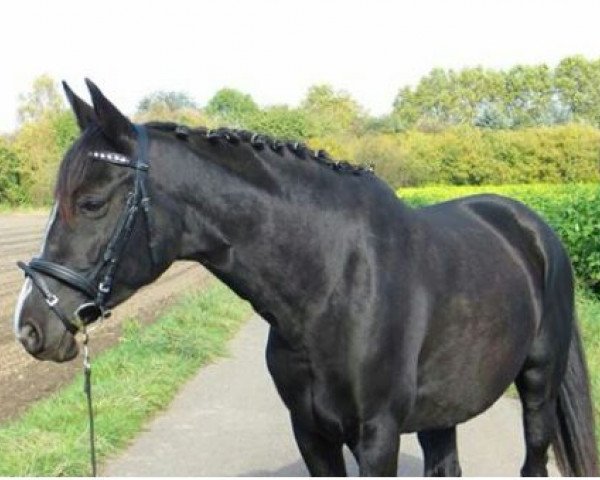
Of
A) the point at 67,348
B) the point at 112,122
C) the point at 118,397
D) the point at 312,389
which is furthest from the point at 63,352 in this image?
the point at 118,397

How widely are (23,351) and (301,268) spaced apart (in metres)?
8.29

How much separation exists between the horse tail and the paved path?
87 centimetres

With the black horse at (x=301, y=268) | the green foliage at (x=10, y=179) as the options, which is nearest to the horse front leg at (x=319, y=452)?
the black horse at (x=301, y=268)

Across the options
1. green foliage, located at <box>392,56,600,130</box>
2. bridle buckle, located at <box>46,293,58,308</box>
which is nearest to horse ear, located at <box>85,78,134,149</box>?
bridle buckle, located at <box>46,293,58,308</box>

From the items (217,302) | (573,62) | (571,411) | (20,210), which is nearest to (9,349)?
(217,302)

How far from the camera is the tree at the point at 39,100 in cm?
10056

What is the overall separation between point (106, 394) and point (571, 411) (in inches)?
160

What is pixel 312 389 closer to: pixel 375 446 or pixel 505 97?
pixel 375 446

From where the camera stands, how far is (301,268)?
9.17 feet

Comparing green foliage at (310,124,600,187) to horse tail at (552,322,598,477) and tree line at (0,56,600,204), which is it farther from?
horse tail at (552,322,598,477)

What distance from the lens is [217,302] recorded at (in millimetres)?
12711

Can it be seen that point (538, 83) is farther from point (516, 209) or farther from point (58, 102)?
point (516, 209)

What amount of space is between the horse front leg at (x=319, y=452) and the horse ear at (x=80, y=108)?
4.40ft

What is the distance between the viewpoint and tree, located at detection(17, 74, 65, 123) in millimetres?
100562
